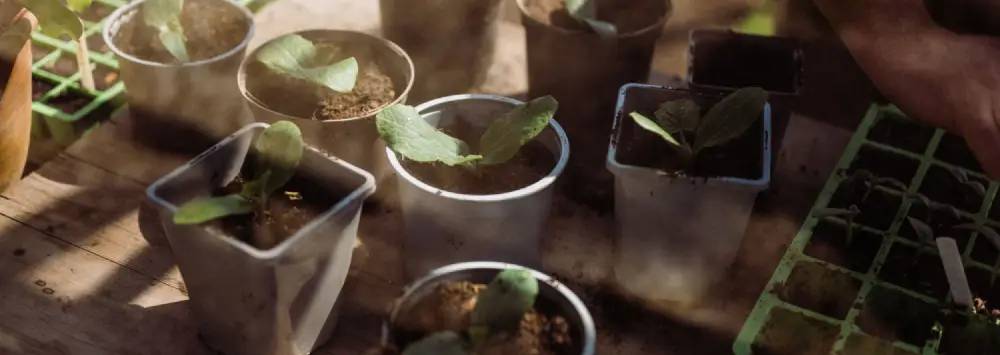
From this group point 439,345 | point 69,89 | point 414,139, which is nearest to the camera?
point 439,345

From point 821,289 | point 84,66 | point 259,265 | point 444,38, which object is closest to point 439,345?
point 259,265

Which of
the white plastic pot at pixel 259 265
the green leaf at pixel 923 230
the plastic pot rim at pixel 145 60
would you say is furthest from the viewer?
the plastic pot rim at pixel 145 60

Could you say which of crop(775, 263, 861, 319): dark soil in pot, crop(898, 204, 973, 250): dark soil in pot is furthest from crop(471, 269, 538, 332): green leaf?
crop(898, 204, 973, 250): dark soil in pot

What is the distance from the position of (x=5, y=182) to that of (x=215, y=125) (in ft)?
1.05

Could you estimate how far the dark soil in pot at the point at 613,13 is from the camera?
161cm

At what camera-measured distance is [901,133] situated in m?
1.57

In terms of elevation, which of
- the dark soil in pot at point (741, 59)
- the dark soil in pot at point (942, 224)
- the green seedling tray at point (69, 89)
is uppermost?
the dark soil in pot at point (741, 59)

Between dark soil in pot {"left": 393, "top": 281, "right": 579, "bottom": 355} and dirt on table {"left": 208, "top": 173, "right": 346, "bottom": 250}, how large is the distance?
0.20 m

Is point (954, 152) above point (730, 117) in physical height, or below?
below

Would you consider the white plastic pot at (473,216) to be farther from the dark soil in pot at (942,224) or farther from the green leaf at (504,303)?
the dark soil in pot at (942,224)

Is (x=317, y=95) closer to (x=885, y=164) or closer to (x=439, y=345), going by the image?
(x=439, y=345)

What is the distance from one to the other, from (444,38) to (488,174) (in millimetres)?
462

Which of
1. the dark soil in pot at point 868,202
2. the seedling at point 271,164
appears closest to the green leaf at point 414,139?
the seedling at point 271,164

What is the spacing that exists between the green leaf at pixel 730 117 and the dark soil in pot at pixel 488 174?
21 cm
